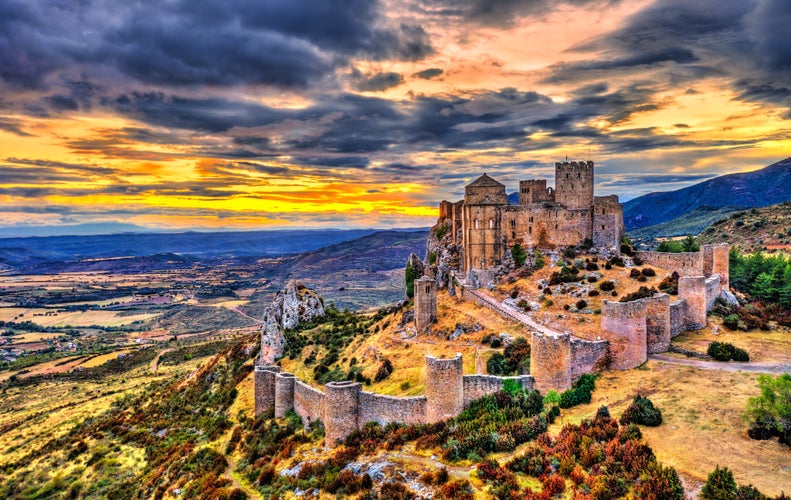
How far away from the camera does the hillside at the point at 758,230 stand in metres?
80.8

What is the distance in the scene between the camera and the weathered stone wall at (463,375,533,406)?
80.7 ft

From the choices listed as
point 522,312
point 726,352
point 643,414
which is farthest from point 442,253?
point 643,414

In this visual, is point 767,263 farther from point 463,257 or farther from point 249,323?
point 249,323

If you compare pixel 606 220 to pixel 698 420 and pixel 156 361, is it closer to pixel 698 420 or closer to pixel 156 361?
pixel 698 420

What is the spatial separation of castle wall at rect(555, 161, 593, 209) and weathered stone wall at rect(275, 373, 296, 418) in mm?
33881

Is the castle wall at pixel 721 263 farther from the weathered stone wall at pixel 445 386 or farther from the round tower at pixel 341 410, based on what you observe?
the round tower at pixel 341 410

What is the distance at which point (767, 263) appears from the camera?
51.6 metres

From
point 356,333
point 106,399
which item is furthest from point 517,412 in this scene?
point 106,399

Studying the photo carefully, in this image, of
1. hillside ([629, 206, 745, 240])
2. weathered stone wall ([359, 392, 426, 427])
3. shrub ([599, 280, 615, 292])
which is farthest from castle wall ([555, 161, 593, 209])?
hillside ([629, 206, 745, 240])

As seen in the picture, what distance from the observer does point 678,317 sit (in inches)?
1298

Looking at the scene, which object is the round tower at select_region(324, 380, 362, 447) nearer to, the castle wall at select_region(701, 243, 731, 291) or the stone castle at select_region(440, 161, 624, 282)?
the stone castle at select_region(440, 161, 624, 282)

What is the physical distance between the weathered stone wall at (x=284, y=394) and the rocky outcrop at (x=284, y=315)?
17603mm

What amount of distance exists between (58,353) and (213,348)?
49770 mm

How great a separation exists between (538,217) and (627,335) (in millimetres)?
26674
